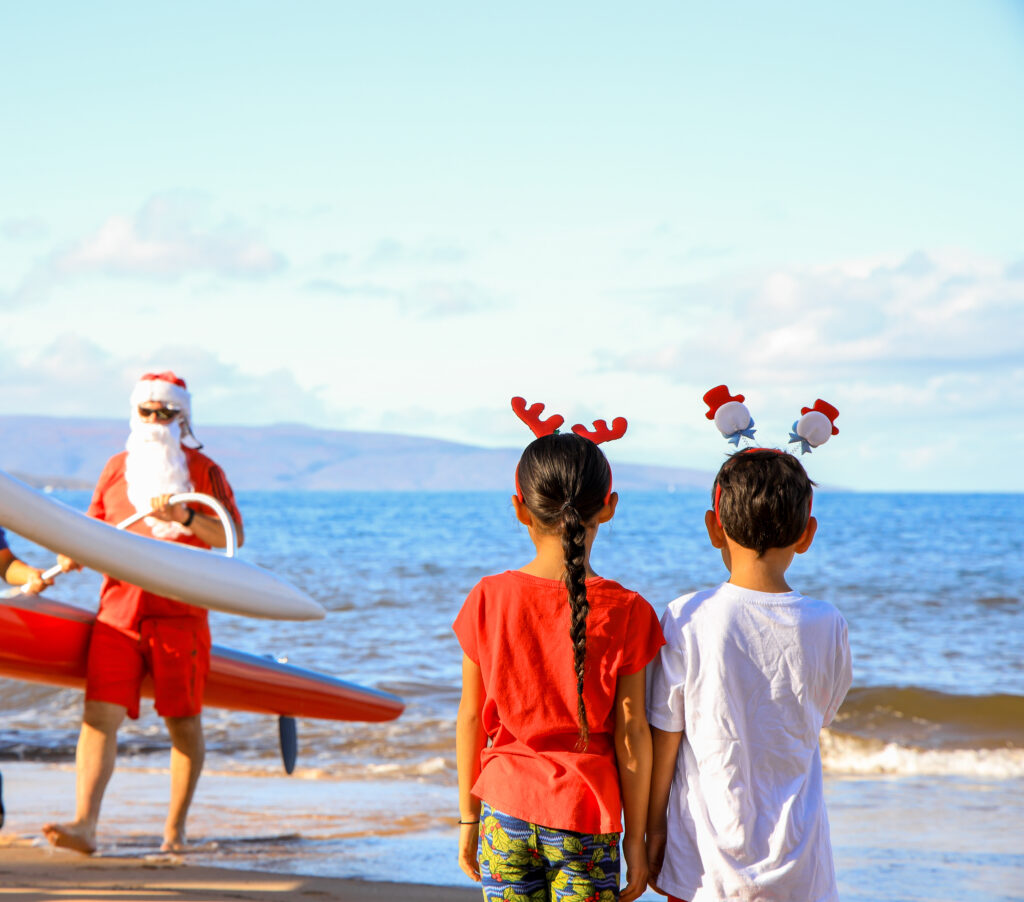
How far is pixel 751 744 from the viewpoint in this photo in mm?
1900

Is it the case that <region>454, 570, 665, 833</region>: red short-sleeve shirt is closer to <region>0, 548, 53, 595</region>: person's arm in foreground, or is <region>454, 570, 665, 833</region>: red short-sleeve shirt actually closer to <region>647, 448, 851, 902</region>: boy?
<region>647, 448, 851, 902</region>: boy

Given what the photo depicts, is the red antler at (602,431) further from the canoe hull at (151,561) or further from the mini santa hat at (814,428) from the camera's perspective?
the canoe hull at (151,561)

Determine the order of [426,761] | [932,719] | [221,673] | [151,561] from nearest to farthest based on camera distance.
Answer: [151,561]
[221,673]
[426,761]
[932,719]

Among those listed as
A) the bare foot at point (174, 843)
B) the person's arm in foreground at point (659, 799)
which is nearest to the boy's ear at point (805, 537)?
the person's arm in foreground at point (659, 799)

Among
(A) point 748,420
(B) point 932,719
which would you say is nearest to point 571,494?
(A) point 748,420

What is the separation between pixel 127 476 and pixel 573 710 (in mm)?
2447

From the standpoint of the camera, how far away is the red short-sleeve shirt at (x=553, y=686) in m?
1.92

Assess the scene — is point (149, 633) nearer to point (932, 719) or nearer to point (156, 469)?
point (156, 469)

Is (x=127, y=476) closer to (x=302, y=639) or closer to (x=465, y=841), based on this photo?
(x=465, y=841)

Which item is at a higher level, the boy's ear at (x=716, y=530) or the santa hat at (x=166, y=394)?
the santa hat at (x=166, y=394)

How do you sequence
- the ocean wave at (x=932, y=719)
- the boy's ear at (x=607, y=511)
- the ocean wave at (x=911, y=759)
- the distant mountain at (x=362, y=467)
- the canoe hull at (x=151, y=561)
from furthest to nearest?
1. the distant mountain at (x=362, y=467)
2. the ocean wave at (x=932, y=719)
3. the ocean wave at (x=911, y=759)
4. the canoe hull at (x=151, y=561)
5. the boy's ear at (x=607, y=511)

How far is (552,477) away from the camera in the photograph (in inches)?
76.9

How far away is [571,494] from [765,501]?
0.32 metres

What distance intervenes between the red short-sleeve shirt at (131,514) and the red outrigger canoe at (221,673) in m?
0.17
